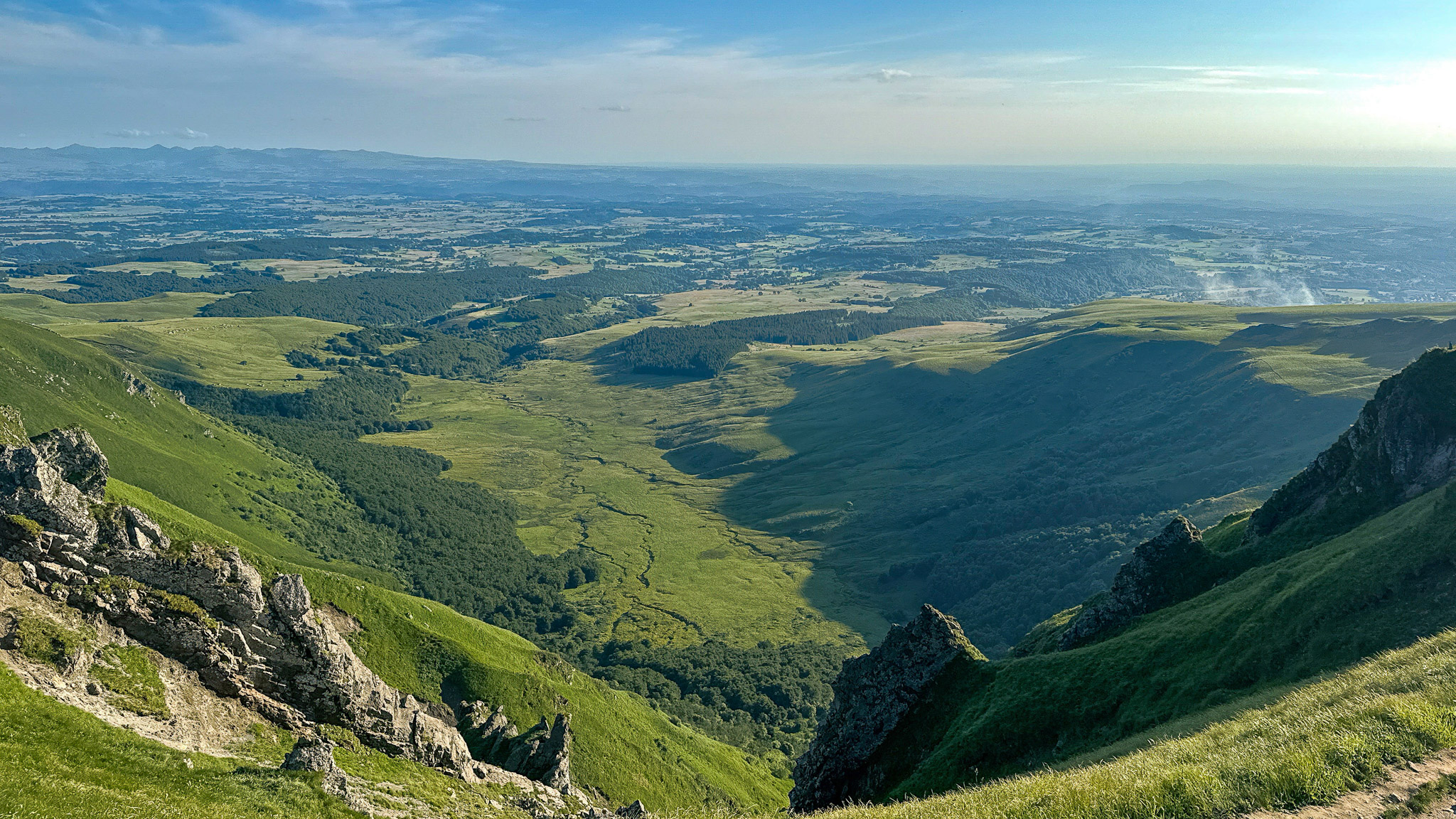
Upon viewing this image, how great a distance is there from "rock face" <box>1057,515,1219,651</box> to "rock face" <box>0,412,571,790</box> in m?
57.1

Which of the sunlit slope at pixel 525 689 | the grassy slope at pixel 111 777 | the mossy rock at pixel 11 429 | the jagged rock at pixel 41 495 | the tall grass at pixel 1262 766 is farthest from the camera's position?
the sunlit slope at pixel 525 689

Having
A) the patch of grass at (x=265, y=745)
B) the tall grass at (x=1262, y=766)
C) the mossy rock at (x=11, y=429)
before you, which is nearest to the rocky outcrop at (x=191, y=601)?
the patch of grass at (x=265, y=745)

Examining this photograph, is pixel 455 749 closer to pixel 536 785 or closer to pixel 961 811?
pixel 536 785

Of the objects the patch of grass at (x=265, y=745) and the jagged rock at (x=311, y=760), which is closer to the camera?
the jagged rock at (x=311, y=760)

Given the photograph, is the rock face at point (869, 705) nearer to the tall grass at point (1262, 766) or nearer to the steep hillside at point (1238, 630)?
the steep hillside at point (1238, 630)

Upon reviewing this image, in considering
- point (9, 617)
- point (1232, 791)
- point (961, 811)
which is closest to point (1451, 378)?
point (1232, 791)

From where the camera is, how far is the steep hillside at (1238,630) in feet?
172

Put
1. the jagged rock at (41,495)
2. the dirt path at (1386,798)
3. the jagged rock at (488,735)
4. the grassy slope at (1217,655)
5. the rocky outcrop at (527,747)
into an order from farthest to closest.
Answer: the jagged rock at (488,735) → the rocky outcrop at (527,747) → the jagged rock at (41,495) → the grassy slope at (1217,655) → the dirt path at (1386,798)

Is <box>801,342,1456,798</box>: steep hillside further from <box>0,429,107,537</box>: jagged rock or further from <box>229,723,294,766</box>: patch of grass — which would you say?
<box>0,429,107,537</box>: jagged rock

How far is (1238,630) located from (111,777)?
69.5 metres

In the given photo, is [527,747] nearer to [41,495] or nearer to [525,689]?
[525,689]

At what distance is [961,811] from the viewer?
1227 inches

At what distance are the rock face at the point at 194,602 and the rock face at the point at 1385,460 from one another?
81.5 meters

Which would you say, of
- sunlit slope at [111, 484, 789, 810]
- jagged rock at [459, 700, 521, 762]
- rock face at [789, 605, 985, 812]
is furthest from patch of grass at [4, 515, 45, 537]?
rock face at [789, 605, 985, 812]
